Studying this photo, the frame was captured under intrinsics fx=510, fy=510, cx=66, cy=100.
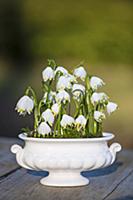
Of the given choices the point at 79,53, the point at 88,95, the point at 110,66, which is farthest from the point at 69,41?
the point at 88,95

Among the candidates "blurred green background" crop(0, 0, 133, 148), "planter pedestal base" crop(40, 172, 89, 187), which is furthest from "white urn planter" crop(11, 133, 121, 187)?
"blurred green background" crop(0, 0, 133, 148)

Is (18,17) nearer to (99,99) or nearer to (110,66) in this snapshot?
(110,66)

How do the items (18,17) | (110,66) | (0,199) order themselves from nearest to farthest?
(0,199)
(110,66)
(18,17)

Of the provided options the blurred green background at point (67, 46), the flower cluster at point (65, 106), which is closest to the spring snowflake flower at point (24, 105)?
the flower cluster at point (65, 106)

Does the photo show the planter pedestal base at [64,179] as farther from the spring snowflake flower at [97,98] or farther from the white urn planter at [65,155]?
the spring snowflake flower at [97,98]

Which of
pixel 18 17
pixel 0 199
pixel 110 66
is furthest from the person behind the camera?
pixel 18 17

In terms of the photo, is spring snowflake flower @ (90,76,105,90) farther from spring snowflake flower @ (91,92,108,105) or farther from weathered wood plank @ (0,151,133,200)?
weathered wood plank @ (0,151,133,200)
